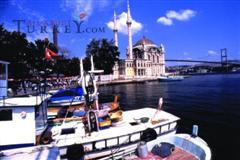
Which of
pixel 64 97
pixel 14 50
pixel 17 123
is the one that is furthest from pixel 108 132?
pixel 14 50

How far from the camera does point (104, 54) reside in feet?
349

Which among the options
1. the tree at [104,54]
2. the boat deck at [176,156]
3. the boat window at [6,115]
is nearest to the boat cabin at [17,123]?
the boat window at [6,115]

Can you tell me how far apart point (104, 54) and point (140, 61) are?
5688cm

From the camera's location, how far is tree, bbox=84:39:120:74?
104625mm

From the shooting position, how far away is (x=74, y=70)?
254ft

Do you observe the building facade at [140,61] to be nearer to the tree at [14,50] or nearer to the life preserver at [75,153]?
the tree at [14,50]

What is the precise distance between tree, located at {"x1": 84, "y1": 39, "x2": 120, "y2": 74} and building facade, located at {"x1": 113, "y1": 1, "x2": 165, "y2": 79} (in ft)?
75.5

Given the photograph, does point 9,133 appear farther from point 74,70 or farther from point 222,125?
point 74,70

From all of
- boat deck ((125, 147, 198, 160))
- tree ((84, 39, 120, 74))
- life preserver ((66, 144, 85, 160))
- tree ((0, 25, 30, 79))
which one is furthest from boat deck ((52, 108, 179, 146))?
tree ((84, 39, 120, 74))

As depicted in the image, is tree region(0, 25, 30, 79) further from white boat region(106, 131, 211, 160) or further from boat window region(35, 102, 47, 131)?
white boat region(106, 131, 211, 160)

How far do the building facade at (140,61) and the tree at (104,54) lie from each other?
2300cm

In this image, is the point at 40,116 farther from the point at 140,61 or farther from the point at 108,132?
the point at 140,61

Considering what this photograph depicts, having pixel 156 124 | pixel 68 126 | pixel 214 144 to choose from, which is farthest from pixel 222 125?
pixel 68 126

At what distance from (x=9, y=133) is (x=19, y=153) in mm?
1308
